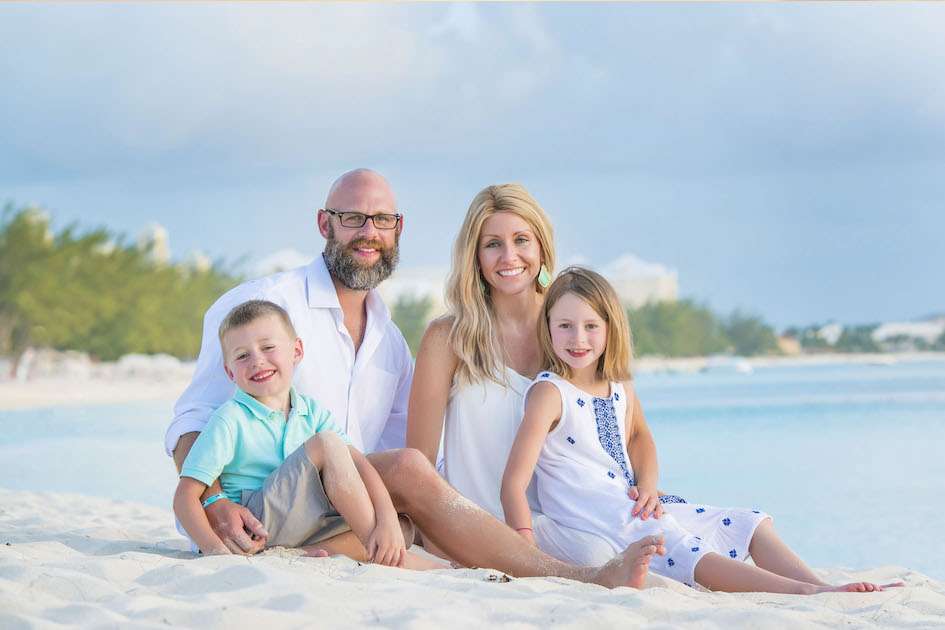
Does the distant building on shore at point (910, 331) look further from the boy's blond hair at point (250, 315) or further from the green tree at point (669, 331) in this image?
the boy's blond hair at point (250, 315)

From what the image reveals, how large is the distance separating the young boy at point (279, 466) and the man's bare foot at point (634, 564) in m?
0.61

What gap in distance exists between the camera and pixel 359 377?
3.66 m

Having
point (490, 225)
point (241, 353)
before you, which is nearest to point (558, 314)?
point (490, 225)

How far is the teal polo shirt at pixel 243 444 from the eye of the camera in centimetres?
269

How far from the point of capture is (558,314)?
3.28m

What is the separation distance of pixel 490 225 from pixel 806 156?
62.2 m

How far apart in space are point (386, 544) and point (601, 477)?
33.9 inches

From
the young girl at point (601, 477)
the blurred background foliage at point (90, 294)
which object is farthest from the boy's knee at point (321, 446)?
the blurred background foliage at point (90, 294)

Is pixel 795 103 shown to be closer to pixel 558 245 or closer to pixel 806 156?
pixel 806 156

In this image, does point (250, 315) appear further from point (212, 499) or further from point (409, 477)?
point (409, 477)

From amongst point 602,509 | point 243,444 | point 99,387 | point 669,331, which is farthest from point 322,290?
point 669,331

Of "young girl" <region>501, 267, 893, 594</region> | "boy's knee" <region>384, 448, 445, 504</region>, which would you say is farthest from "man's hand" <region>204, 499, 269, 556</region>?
"young girl" <region>501, 267, 893, 594</region>

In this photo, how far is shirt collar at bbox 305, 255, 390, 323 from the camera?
12.0 ft

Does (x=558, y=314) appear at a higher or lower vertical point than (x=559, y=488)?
higher
